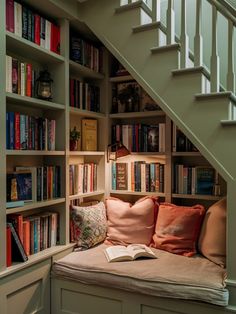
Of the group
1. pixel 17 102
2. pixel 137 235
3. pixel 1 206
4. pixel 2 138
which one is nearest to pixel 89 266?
pixel 137 235

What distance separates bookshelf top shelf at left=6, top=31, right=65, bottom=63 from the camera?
2021 mm

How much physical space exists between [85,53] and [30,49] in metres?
0.69

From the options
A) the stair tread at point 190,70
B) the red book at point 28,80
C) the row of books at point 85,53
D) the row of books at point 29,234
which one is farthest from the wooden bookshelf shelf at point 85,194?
the stair tread at point 190,70

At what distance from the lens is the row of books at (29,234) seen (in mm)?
2013

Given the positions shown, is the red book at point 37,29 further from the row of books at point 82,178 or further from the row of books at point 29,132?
the row of books at point 82,178

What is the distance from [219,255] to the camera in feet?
7.20

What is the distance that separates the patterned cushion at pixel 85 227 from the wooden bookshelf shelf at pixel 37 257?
8 centimetres

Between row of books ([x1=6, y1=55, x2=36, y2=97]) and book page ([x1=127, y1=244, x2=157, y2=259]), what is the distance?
1377 millimetres

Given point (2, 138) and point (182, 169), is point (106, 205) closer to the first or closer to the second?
point (182, 169)

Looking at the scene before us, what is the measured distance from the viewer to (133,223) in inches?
102

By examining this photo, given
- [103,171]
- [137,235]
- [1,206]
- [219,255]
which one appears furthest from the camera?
[103,171]

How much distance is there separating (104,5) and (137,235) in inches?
72.2

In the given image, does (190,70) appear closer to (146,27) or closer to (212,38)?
(212,38)

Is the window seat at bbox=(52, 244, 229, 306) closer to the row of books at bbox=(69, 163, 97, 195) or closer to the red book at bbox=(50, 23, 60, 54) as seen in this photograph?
the row of books at bbox=(69, 163, 97, 195)
